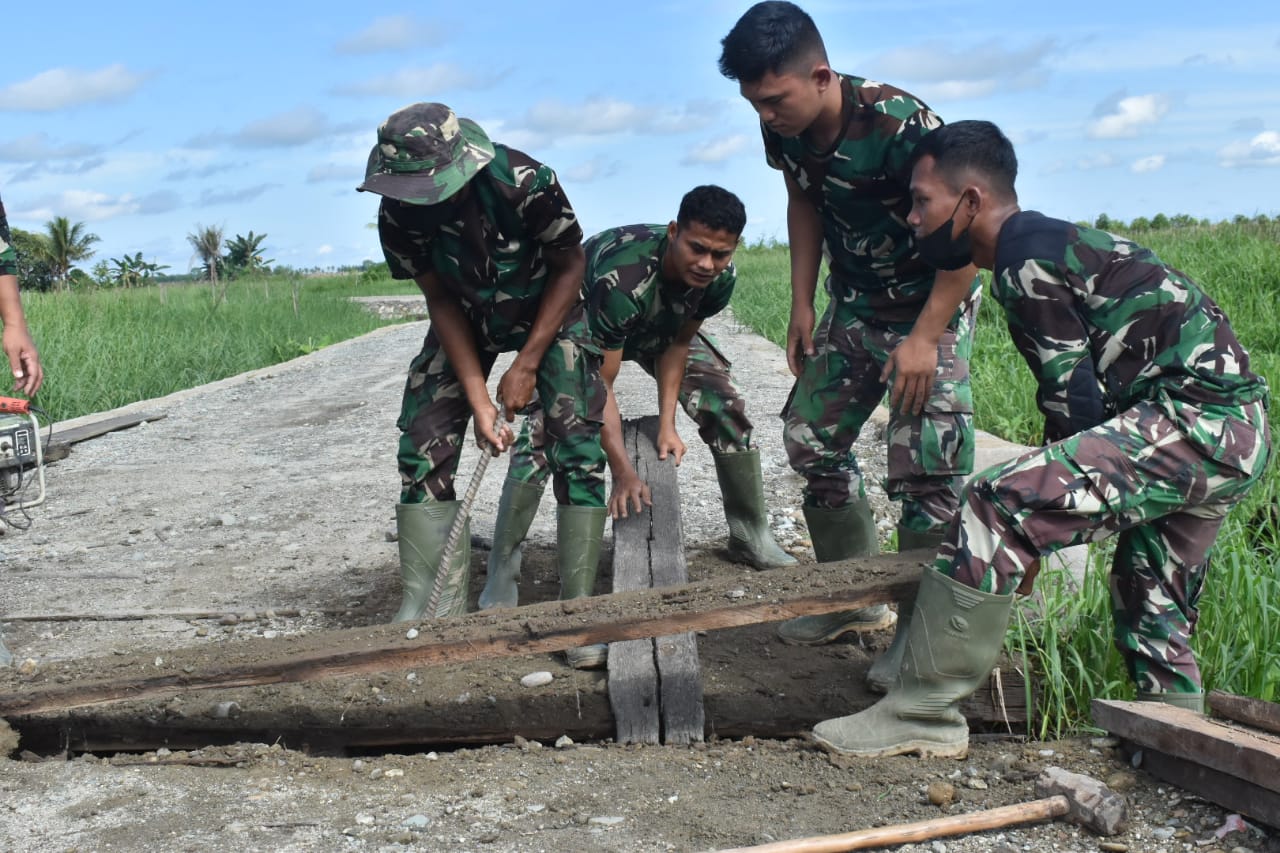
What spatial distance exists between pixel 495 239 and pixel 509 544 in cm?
114

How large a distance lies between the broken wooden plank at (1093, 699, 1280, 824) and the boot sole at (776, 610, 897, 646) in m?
1.06

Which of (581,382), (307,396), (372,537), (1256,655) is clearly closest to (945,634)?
(1256,655)

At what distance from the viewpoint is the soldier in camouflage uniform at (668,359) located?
3.74 m

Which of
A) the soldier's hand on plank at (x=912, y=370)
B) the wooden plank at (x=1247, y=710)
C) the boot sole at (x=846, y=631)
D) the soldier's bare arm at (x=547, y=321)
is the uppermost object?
the soldier's bare arm at (x=547, y=321)

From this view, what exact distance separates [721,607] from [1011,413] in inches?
163

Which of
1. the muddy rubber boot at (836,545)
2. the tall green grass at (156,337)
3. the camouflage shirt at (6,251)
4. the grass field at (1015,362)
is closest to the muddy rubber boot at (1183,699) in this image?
the grass field at (1015,362)

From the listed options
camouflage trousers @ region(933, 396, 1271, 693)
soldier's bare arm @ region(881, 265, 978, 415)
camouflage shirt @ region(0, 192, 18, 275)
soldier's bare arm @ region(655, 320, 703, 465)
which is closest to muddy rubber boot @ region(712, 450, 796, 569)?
soldier's bare arm @ region(655, 320, 703, 465)

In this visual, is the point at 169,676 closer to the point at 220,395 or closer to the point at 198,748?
the point at 198,748

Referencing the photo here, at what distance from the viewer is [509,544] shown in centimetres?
412

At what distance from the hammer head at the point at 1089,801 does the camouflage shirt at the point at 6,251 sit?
3.39 metres

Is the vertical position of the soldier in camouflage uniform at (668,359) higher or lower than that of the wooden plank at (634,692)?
higher

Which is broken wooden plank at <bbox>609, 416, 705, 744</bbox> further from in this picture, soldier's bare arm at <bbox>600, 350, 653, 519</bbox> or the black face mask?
the black face mask

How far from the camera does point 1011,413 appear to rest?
21.7 feet

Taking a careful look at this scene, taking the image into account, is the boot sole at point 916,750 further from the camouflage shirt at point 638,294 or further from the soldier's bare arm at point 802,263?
the camouflage shirt at point 638,294
